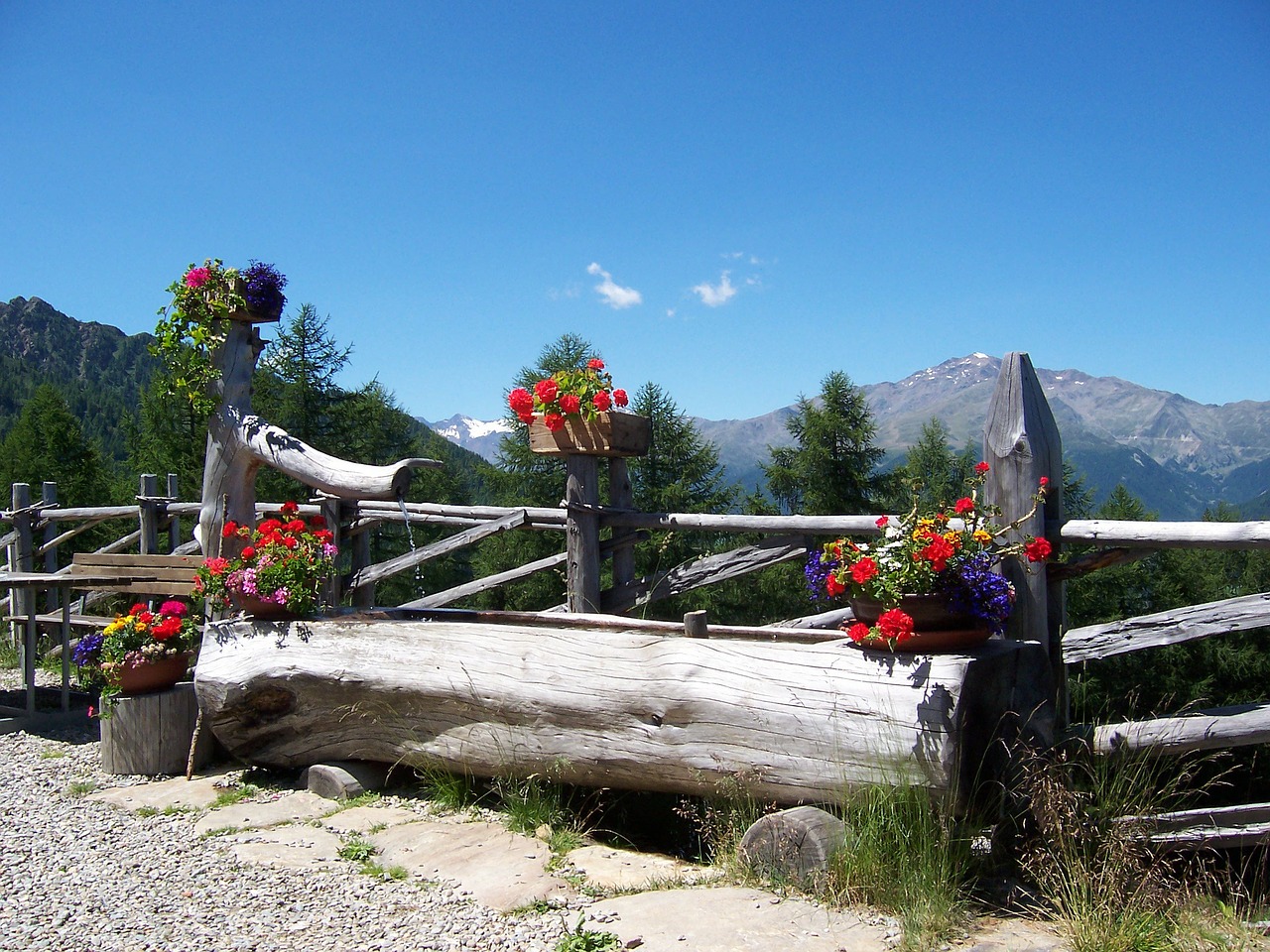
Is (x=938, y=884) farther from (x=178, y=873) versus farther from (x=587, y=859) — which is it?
(x=178, y=873)

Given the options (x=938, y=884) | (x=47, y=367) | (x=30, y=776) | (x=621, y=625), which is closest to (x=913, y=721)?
(x=938, y=884)

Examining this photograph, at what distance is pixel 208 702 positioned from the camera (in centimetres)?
477

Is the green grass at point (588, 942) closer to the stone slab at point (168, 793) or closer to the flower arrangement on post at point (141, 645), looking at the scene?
the stone slab at point (168, 793)

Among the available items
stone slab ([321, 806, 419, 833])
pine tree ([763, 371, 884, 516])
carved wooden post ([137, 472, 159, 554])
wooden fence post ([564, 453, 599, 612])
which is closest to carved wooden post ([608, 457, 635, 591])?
wooden fence post ([564, 453, 599, 612])

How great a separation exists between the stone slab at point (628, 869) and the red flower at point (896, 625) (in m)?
1.12

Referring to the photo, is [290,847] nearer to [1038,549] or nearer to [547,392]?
[547,392]

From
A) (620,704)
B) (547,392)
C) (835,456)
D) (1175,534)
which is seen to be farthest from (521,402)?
(835,456)

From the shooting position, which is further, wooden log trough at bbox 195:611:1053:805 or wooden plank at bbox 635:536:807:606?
wooden plank at bbox 635:536:807:606

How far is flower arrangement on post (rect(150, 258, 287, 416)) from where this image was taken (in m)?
5.41

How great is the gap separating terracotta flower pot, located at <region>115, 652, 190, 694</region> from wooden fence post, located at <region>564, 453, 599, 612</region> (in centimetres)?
234

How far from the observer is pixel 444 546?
279 inches

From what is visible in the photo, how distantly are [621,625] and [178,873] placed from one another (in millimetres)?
2142

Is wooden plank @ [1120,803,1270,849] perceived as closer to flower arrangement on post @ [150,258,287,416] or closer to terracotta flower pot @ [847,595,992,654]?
terracotta flower pot @ [847,595,992,654]

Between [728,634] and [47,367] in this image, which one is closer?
[728,634]
